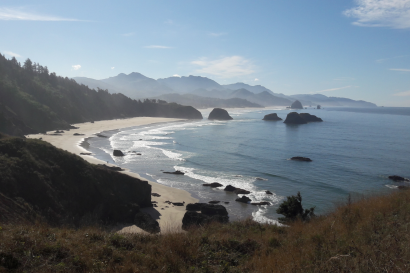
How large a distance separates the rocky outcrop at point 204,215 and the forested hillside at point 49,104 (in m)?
41.0

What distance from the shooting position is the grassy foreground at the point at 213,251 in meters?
6.04

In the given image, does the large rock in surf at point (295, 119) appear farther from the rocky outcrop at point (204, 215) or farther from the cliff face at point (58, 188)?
the cliff face at point (58, 188)

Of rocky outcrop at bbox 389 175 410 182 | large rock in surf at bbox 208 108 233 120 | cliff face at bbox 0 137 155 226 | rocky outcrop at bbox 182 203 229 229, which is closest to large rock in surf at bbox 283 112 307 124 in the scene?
large rock in surf at bbox 208 108 233 120

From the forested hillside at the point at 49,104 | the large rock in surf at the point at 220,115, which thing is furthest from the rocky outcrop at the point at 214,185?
the large rock in surf at the point at 220,115

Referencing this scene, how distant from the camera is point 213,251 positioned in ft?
26.6

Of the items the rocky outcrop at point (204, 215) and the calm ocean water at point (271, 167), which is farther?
the calm ocean water at point (271, 167)

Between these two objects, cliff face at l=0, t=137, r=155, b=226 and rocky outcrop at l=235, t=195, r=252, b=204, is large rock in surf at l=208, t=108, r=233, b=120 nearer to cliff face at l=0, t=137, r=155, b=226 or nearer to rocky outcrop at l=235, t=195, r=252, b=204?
rocky outcrop at l=235, t=195, r=252, b=204

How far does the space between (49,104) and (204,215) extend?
260ft

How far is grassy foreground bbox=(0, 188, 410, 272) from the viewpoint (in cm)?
604

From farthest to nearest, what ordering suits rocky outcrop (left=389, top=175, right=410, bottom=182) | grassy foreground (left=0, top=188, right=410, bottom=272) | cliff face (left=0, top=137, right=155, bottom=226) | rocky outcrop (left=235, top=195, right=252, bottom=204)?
rocky outcrop (left=389, top=175, right=410, bottom=182) → rocky outcrop (left=235, top=195, right=252, bottom=204) → cliff face (left=0, top=137, right=155, bottom=226) → grassy foreground (left=0, top=188, right=410, bottom=272)

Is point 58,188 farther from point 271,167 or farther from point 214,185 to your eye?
point 271,167

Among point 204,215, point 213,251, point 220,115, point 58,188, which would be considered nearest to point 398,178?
point 204,215

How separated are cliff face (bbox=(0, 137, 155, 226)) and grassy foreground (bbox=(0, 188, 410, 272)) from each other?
18.6ft

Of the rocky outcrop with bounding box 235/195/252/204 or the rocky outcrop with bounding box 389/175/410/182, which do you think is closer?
the rocky outcrop with bounding box 235/195/252/204
